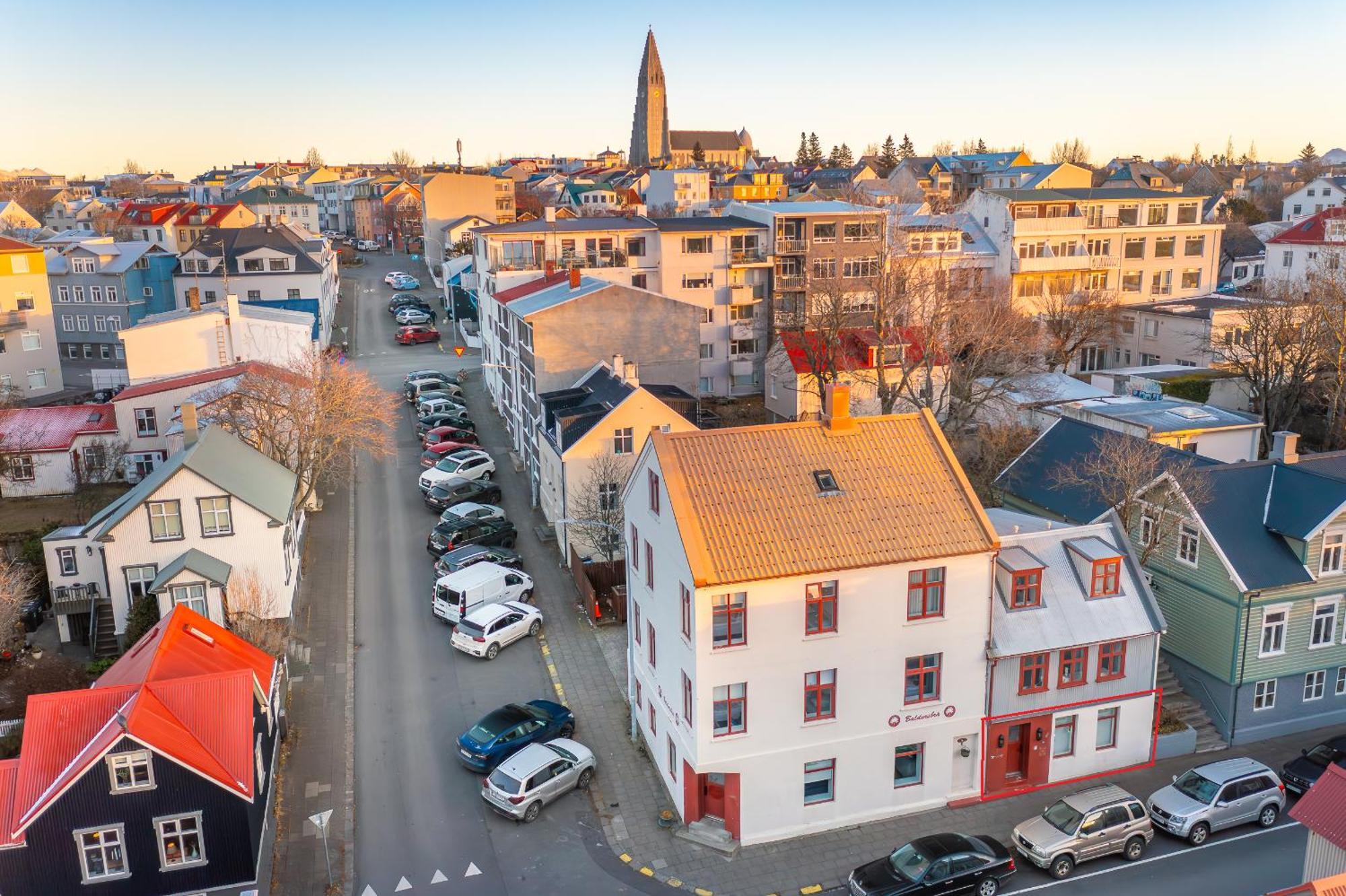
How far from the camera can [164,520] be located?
3331 centimetres

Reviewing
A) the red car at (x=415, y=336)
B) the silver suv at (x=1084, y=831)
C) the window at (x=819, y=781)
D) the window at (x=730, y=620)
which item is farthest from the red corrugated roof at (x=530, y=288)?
the silver suv at (x=1084, y=831)

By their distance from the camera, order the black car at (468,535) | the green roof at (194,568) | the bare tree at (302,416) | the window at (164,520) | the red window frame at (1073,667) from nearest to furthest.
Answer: the red window frame at (1073,667)
the green roof at (194,568)
the window at (164,520)
the bare tree at (302,416)
the black car at (468,535)

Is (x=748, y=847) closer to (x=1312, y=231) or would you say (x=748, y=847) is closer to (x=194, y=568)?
(x=194, y=568)

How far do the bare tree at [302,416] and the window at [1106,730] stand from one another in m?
28.7

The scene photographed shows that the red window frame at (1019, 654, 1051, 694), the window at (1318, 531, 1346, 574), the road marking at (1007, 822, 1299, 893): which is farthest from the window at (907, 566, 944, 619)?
the window at (1318, 531, 1346, 574)

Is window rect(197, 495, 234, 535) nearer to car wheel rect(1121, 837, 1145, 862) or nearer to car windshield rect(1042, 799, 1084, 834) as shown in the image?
car windshield rect(1042, 799, 1084, 834)

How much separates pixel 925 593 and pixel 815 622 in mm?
2985

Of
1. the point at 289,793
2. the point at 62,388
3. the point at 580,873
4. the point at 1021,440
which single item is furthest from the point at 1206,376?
the point at 62,388

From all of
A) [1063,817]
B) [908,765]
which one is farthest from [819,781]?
[1063,817]

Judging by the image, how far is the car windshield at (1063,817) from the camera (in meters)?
24.0

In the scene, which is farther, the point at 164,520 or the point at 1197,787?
the point at 164,520

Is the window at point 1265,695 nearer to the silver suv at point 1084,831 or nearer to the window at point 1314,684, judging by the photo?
the window at point 1314,684

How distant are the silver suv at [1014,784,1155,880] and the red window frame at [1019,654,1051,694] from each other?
2.77 m

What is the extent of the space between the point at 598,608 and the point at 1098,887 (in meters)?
18.4
